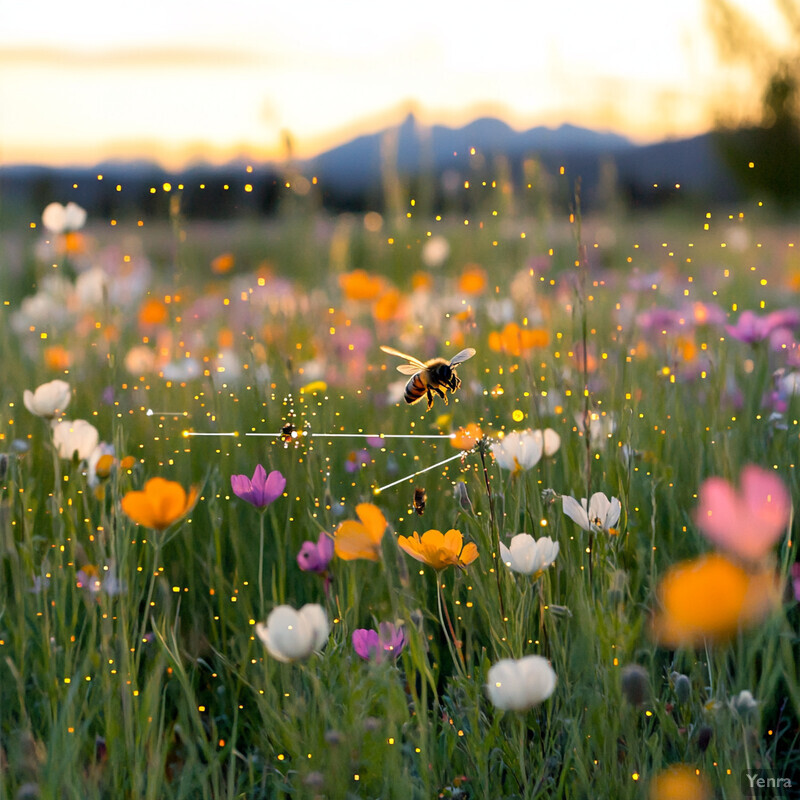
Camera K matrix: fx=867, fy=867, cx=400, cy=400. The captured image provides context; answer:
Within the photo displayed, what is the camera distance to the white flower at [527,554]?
3.03 ft

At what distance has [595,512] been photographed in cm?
99

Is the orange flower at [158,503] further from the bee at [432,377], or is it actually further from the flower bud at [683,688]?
the flower bud at [683,688]

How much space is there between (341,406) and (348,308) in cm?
113

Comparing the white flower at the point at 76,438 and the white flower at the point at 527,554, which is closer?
the white flower at the point at 527,554

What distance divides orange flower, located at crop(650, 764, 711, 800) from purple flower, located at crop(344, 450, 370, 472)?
2.15ft

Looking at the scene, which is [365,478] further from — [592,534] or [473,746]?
[473,746]

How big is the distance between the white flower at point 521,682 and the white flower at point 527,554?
0.47ft

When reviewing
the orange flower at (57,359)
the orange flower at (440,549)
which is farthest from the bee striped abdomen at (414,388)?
the orange flower at (57,359)

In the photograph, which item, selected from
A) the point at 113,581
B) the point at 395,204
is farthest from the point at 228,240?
the point at 113,581

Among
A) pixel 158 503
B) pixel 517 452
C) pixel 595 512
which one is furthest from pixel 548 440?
pixel 158 503

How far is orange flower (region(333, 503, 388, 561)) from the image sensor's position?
89 cm

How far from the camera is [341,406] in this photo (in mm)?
1629

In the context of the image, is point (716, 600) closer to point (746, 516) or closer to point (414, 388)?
point (746, 516)

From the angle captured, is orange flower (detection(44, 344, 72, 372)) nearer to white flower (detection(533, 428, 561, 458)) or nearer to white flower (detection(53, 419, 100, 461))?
white flower (detection(53, 419, 100, 461))
